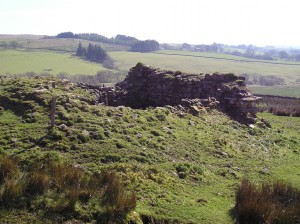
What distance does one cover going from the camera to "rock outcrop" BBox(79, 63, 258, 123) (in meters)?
24.6

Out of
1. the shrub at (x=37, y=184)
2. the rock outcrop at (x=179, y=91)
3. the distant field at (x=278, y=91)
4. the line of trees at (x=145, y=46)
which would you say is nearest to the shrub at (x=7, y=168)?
the shrub at (x=37, y=184)

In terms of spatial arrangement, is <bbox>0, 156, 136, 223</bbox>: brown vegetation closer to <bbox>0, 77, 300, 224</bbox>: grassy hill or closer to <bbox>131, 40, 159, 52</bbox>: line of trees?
<bbox>0, 77, 300, 224</bbox>: grassy hill

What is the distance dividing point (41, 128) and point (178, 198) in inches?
269

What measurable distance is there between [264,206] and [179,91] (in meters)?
16.9

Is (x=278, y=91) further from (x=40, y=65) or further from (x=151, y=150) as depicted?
(x=151, y=150)

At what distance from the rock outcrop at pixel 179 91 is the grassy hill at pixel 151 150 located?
287 centimetres

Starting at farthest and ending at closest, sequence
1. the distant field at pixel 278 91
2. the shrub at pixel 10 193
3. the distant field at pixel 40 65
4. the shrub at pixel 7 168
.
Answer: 1. the distant field at pixel 40 65
2. the distant field at pixel 278 91
3. the shrub at pixel 7 168
4. the shrub at pixel 10 193

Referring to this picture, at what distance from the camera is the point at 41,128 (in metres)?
14.6

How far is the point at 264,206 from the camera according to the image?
398 inches

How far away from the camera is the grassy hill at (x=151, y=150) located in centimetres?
1079

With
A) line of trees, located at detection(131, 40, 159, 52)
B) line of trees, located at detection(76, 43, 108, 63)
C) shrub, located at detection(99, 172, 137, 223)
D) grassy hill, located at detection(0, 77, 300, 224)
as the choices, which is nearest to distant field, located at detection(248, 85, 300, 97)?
line of trees, located at detection(76, 43, 108, 63)

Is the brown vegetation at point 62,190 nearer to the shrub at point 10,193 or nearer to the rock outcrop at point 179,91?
the shrub at point 10,193

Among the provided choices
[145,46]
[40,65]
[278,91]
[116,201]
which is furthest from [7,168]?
[145,46]

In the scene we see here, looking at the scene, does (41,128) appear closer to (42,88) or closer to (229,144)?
(42,88)
